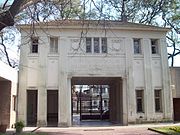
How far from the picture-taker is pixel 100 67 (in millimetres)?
27422

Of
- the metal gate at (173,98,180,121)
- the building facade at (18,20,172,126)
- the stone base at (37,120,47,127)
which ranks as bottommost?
the stone base at (37,120,47,127)

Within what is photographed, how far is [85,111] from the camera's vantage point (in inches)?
1566

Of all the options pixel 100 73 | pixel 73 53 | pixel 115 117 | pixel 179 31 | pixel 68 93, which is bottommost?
pixel 115 117

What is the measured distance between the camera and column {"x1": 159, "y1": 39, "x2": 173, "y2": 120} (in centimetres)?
2778

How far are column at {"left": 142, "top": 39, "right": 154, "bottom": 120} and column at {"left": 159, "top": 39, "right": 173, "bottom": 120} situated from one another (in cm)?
113

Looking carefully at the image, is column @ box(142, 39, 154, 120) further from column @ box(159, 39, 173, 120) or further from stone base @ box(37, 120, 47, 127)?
stone base @ box(37, 120, 47, 127)

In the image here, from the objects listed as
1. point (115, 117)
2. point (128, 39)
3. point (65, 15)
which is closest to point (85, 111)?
point (115, 117)

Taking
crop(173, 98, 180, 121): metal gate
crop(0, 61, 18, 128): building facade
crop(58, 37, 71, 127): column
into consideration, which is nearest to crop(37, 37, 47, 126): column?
crop(58, 37, 71, 127): column

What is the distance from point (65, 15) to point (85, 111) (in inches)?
1104

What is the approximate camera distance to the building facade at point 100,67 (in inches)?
1054

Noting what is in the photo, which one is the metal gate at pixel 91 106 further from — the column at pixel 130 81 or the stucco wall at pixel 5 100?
the stucco wall at pixel 5 100

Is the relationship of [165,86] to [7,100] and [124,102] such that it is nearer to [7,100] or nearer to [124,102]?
[124,102]

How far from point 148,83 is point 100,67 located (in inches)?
174

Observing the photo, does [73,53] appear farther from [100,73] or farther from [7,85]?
[7,85]
